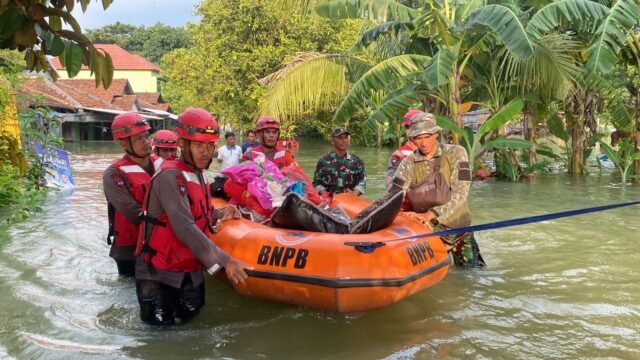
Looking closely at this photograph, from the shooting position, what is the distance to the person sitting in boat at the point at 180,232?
353cm

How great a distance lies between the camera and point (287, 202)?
4605 millimetres

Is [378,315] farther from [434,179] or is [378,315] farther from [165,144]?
[165,144]

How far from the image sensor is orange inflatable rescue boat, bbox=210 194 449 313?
12.7ft

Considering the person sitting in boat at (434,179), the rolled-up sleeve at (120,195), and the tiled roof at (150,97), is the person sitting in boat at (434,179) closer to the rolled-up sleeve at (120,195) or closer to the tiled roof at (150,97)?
the rolled-up sleeve at (120,195)

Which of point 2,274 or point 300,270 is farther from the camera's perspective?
point 2,274

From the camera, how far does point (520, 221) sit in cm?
327

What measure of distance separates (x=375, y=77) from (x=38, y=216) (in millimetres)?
6120

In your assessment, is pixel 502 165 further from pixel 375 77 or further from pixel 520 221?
pixel 520 221

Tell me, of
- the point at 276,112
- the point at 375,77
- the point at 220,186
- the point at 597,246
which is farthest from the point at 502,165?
the point at 220,186

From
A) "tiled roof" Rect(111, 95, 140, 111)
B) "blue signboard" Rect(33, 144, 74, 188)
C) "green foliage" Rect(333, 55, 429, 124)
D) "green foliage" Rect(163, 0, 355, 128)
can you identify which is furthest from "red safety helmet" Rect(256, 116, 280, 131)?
→ "tiled roof" Rect(111, 95, 140, 111)

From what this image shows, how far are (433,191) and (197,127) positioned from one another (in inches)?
89.3

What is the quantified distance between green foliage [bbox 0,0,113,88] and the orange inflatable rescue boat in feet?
7.37

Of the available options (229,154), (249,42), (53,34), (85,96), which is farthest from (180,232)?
(85,96)

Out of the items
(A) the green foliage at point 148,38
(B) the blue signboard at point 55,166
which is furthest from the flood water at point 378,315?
(A) the green foliage at point 148,38
